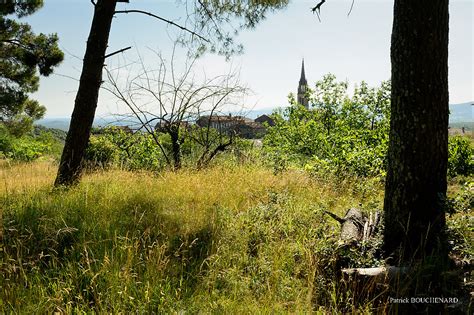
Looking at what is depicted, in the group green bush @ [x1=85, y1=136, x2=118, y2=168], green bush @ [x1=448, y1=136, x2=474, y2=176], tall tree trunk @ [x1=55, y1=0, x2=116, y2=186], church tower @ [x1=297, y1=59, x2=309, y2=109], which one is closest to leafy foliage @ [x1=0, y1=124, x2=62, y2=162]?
green bush @ [x1=85, y1=136, x2=118, y2=168]

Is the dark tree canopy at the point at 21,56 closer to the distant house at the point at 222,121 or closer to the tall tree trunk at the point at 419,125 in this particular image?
the distant house at the point at 222,121

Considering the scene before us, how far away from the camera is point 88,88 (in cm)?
496

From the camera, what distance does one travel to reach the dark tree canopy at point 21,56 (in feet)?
39.8

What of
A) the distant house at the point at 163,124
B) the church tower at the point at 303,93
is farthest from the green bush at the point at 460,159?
the church tower at the point at 303,93

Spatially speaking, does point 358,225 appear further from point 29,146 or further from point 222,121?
point 29,146

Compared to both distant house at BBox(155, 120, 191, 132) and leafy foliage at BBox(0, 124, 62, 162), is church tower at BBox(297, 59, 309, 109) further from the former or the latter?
leafy foliage at BBox(0, 124, 62, 162)

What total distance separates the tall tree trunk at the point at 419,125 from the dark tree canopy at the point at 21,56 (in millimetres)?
12972

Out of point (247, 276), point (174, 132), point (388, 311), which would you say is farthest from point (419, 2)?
point (174, 132)

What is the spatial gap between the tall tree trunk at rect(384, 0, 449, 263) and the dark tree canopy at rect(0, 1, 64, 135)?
12972 millimetres

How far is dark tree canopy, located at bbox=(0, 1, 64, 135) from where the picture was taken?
39.8 ft

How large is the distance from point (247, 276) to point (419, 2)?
272cm

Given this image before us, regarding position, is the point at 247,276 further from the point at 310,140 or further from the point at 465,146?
the point at 310,140

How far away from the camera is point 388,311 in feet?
7.39

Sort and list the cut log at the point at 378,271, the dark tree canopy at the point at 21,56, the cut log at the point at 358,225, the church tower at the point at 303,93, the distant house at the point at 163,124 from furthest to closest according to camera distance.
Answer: the church tower at the point at 303,93
the dark tree canopy at the point at 21,56
the distant house at the point at 163,124
the cut log at the point at 358,225
the cut log at the point at 378,271
